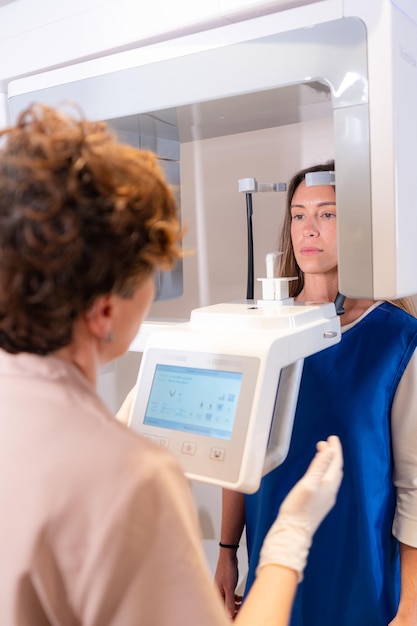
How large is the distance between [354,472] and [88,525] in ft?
2.49

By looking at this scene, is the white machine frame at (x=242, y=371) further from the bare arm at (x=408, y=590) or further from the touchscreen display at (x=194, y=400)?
the bare arm at (x=408, y=590)

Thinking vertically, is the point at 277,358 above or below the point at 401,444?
above

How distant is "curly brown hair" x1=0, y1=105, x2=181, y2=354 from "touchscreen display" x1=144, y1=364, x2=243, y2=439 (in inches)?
11.6

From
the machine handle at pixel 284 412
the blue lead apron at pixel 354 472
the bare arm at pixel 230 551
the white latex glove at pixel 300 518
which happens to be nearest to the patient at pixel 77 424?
the white latex glove at pixel 300 518

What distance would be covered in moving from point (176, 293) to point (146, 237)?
2.59 feet

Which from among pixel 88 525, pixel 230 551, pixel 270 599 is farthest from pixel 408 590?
pixel 88 525

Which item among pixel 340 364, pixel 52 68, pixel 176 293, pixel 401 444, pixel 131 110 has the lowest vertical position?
pixel 401 444

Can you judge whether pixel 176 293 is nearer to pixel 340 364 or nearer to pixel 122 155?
pixel 340 364

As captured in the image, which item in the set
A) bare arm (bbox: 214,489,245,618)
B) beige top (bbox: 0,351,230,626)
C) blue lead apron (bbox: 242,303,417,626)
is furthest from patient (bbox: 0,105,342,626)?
bare arm (bbox: 214,489,245,618)

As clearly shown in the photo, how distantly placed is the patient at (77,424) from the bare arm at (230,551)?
0.84 metres

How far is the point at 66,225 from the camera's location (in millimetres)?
575

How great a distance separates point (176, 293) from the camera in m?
1.43

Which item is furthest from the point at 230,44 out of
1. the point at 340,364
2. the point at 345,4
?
the point at 340,364

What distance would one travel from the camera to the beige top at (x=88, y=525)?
1.85 feet
